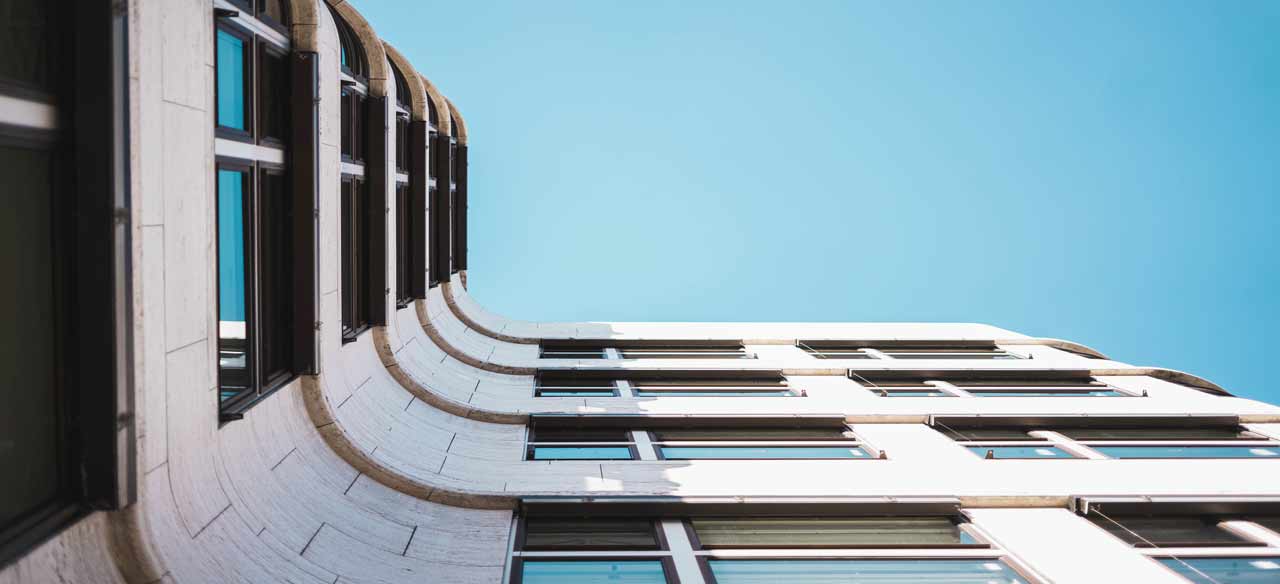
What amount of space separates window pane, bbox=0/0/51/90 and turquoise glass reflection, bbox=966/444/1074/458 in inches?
564

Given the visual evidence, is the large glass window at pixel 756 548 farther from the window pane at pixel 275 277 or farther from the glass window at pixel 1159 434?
the glass window at pixel 1159 434

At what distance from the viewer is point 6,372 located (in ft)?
17.6

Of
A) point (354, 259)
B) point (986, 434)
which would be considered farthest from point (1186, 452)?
point (354, 259)

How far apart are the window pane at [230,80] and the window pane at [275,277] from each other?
0.87 m

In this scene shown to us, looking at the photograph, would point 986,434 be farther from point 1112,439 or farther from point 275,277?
point 275,277

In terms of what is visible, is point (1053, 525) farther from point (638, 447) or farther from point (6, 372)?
point (6, 372)

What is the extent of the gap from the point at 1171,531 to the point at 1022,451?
3.73 m

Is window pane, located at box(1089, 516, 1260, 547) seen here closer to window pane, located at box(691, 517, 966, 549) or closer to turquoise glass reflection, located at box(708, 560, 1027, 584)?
window pane, located at box(691, 517, 966, 549)

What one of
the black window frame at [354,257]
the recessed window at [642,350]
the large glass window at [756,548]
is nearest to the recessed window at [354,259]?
the black window frame at [354,257]

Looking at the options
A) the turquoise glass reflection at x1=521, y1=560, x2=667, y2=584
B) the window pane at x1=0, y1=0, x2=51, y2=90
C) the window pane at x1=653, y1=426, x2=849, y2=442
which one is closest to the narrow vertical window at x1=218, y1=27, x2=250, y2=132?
the window pane at x1=0, y1=0, x2=51, y2=90

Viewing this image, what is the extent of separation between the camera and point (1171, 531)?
35.0ft

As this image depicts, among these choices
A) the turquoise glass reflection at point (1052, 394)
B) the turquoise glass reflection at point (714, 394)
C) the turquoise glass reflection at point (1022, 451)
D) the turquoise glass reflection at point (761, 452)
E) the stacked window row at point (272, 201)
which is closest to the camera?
the stacked window row at point (272, 201)

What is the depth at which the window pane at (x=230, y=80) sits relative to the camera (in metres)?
8.66

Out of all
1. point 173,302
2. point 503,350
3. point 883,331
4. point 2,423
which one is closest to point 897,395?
point 883,331
